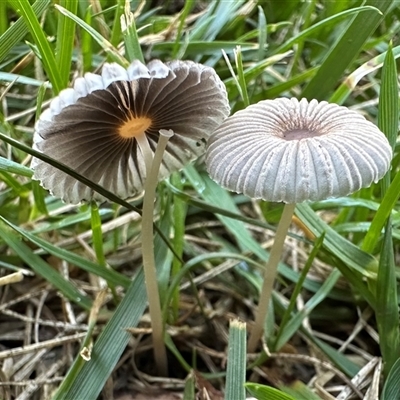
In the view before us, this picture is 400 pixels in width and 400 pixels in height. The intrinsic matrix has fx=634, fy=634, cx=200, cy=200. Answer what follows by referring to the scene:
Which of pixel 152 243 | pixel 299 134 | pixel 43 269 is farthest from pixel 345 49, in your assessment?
pixel 43 269

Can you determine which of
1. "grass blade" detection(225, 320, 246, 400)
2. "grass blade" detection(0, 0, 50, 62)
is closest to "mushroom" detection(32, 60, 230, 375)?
"grass blade" detection(225, 320, 246, 400)

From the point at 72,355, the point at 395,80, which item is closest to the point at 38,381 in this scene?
the point at 72,355

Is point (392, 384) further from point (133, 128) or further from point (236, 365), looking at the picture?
point (133, 128)

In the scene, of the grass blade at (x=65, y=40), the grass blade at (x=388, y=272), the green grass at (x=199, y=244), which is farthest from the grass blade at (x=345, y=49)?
the grass blade at (x=65, y=40)

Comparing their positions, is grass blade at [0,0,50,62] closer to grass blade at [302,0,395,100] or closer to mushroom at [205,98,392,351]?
mushroom at [205,98,392,351]

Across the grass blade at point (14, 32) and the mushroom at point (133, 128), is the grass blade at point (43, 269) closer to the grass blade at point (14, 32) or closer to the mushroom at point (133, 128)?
the mushroom at point (133, 128)

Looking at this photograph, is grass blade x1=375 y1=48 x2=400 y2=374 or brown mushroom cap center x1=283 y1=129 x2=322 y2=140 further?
grass blade x1=375 y1=48 x2=400 y2=374
